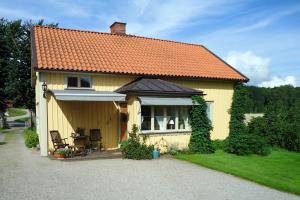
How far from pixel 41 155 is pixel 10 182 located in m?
5.40

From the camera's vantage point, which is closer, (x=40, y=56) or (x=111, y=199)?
(x=111, y=199)

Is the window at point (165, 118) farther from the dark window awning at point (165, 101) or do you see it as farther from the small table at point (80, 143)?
the small table at point (80, 143)

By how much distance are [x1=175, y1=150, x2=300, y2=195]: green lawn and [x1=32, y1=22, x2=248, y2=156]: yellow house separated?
2.43 metres

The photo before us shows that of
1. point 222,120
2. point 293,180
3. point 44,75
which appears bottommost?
point 293,180

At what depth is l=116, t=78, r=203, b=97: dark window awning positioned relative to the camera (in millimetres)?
16266

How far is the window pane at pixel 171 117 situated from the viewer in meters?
17.6

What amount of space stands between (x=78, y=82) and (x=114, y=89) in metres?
2.01

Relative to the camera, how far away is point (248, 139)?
729 inches

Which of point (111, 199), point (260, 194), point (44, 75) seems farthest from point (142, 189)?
point (44, 75)

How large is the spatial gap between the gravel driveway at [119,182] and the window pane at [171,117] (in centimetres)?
351

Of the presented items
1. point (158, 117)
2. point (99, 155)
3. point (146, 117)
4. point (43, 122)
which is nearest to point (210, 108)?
point (158, 117)

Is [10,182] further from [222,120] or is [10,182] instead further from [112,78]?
[222,120]

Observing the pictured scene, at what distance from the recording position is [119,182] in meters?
10.8

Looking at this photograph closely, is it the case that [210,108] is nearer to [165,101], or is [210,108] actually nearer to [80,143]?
[165,101]
